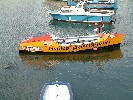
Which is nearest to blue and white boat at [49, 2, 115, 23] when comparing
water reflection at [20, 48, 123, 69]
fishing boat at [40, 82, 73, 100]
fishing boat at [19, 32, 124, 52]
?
fishing boat at [19, 32, 124, 52]

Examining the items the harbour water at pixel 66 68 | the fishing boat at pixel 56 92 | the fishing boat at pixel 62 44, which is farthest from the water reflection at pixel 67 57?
the fishing boat at pixel 56 92

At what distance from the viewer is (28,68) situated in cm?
4784

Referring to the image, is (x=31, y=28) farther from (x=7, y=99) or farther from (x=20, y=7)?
(x=7, y=99)

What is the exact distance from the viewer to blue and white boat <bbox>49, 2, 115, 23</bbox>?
7375 cm

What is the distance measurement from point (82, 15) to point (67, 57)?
80.1ft

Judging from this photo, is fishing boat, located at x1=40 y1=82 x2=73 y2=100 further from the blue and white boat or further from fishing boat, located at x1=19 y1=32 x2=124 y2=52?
the blue and white boat

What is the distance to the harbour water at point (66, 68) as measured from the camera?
40.1 meters

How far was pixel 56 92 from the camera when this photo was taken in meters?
35.4

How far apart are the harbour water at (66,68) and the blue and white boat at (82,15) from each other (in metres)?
2.05

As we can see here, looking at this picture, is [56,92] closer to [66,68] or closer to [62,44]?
[66,68]

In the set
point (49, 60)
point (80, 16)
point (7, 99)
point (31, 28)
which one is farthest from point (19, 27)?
point (7, 99)

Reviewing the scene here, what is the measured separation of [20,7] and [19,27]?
76.6ft

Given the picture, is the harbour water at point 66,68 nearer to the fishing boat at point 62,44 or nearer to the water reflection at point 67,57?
the water reflection at point 67,57

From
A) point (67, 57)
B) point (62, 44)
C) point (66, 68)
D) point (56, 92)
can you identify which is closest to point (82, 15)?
point (62, 44)
